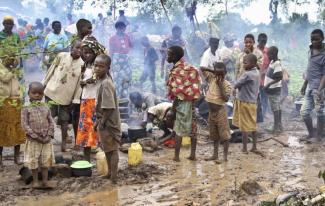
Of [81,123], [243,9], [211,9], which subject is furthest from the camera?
[243,9]

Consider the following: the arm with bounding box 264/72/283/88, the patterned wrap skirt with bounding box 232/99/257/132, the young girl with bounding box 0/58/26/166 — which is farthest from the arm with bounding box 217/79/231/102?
the young girl with bounding box 0/58/26/166

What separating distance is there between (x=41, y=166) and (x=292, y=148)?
442 cm

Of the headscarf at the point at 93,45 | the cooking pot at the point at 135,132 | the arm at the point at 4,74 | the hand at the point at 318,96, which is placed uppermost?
the headscarf at the point at 93,45

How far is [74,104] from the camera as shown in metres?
6.44

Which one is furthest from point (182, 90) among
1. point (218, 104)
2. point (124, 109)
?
point (124, 109)

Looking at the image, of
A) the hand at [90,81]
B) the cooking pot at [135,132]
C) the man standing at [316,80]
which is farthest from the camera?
the man standing at [316,80]

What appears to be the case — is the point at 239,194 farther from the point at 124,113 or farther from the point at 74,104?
the point at 124,113

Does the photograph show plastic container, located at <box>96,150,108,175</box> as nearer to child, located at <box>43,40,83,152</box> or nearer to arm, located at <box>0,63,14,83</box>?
child, located at <box>43,40,83,152</box>

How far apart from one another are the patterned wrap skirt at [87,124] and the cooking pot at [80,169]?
35 cm

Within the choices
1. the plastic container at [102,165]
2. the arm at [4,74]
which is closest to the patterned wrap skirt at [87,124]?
the plastic container at [102,165]

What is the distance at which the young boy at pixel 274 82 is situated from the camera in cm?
835

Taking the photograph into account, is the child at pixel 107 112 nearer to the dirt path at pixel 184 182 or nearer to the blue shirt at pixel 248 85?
the dirt path at pixel 184 182

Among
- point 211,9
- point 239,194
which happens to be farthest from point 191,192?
point 211,9

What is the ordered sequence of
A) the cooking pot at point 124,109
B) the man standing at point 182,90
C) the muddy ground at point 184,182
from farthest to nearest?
1. the cooking pot at point 124,109
2. the man standing at point 182,90
3. the muddy ground at point 184,182
